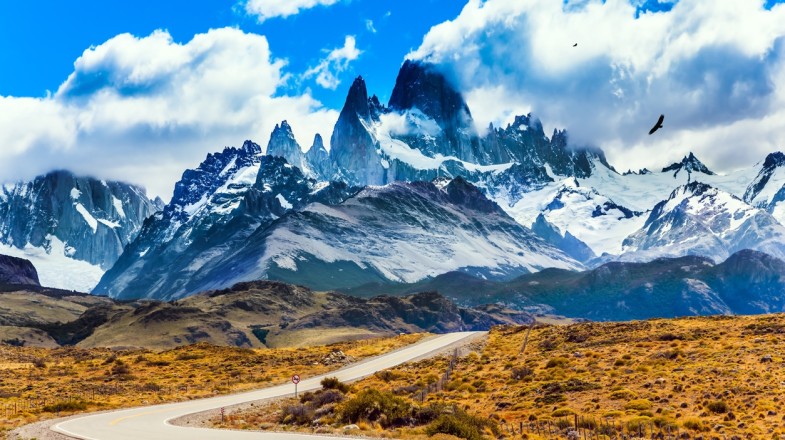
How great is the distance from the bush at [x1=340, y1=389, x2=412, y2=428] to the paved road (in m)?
5.94

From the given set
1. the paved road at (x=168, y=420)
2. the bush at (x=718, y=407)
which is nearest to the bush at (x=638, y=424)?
the bush at (x=718, y=407)

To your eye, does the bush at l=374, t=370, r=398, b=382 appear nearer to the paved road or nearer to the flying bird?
the paved road

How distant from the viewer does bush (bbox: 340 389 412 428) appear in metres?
57.6

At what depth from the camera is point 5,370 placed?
120 m

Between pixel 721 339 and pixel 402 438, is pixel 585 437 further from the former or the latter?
pixel 721 339

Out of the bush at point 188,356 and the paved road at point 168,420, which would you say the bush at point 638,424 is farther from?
the bush at point 188,356

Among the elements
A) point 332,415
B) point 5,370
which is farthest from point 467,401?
point 5,370

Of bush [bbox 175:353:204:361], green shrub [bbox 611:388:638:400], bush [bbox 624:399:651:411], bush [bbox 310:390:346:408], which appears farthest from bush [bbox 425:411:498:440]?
bush [bbox 175:353:204:361]

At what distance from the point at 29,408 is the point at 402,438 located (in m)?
39.9

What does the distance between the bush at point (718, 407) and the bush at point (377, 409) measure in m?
17.7

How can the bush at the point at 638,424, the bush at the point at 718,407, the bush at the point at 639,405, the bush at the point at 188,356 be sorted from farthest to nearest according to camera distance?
the bush at the point at 188,356, the bush at the point at 639,405, the bush at the point at 718,407, the bush at the point at 638,424

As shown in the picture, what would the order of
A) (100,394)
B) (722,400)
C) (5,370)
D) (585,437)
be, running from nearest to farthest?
1. (585,437)
2. (722,400)
3. (100,394)
4. (5,370)

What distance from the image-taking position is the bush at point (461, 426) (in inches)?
1988

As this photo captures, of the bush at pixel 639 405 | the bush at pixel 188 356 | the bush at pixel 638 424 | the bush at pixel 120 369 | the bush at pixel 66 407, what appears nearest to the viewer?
the bush at pixel 638 424
